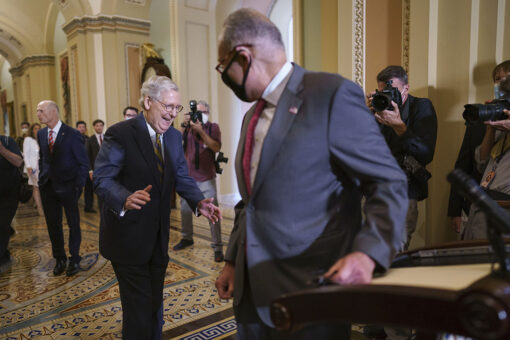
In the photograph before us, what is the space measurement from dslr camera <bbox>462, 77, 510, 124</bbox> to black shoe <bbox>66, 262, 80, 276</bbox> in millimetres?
3717

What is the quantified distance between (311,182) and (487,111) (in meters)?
1.19

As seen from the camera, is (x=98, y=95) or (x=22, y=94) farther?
(x=22, y=94)

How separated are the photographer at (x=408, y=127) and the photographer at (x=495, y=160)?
12.1 inches

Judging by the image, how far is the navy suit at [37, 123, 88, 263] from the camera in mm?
3756

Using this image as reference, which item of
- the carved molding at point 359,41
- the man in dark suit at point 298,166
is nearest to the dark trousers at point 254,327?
the man in dark suit at point 298,166

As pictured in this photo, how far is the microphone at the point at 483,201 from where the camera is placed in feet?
2.32

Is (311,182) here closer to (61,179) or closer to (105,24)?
(61,179)

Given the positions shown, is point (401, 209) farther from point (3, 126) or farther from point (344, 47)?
point (3, 126)

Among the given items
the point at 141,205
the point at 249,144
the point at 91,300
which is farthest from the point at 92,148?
the point at 249,144

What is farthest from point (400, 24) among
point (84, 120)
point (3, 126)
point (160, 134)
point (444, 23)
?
point (3, 126)

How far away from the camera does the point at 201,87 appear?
7078 millimetres

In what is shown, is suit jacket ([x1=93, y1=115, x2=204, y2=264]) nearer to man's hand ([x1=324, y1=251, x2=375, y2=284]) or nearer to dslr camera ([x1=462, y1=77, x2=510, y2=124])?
man's hand ([x1=324, y1=251, x2=375, y2=284])

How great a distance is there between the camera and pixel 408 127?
240 centimetres

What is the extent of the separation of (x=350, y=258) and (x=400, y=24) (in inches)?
104
